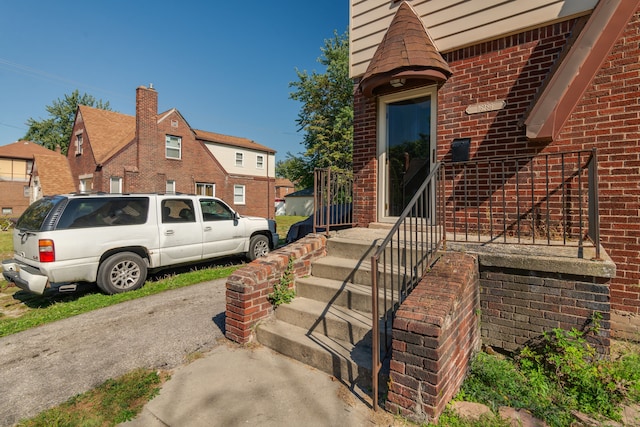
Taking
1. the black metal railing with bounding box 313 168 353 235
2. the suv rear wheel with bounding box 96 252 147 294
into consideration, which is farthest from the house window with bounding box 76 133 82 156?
the black metal railing with bounding box 313 168 353 235

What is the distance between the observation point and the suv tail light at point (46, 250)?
5.09m

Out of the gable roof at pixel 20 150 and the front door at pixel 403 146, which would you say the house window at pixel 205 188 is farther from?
the gable roof at pixel 20 150

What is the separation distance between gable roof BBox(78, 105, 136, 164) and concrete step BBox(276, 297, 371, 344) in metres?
19.0

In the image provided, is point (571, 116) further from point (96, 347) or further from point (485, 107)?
point (96, 347)

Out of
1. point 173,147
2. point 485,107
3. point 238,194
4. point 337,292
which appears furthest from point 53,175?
point 485,107

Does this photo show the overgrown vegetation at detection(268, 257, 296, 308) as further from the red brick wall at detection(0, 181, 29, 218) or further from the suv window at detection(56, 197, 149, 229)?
the red brick wall at detection(0, 181, 29, 218)

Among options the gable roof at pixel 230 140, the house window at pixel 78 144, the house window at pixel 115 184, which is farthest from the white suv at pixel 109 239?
the house window at pixel 78 144

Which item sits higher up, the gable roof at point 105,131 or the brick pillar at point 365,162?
the gable roof at point 105,131

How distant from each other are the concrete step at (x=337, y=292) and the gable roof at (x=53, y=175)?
23.8 meters

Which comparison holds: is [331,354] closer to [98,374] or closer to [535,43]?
[98,374]

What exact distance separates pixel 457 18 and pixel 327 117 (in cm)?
2182

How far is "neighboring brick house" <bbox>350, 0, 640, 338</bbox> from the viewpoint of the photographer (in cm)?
332

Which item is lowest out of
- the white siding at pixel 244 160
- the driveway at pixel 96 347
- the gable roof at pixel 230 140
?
the driveway at pixel 96 347

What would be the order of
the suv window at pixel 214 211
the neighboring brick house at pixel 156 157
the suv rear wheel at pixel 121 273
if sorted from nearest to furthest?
1. the suv rear wheel at pixel 121 273
2. the suv window at pixel 214 211
3. the neighboring brick house at pixel 156 157
